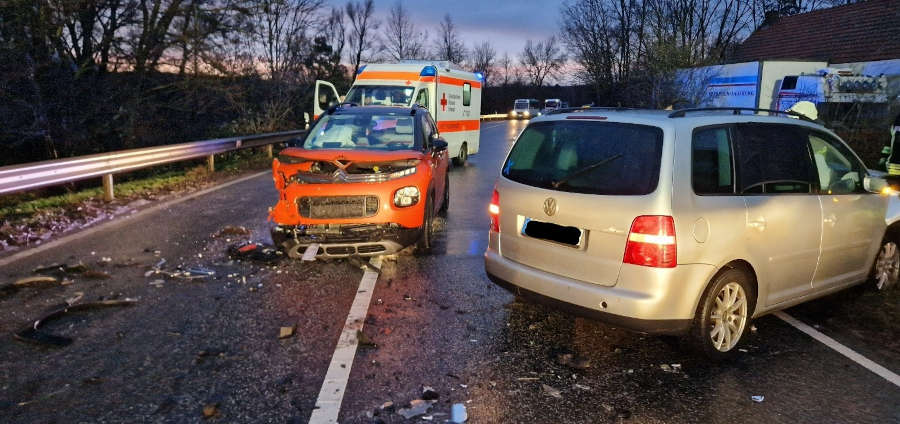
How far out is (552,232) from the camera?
437cm

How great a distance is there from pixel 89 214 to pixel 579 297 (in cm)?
783

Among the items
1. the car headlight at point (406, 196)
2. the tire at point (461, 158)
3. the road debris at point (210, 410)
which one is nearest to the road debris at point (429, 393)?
the road debris at point (210, 410)

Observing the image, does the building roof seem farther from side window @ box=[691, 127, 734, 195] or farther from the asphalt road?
side window @ box=[691, 127, 734, 195]

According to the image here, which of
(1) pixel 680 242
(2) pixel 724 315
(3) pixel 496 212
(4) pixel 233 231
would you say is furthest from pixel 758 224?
(4) pixel 233 231

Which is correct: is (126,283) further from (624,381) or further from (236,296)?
(624,381)

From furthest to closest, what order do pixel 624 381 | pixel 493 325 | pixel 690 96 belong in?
pixel 690 96 → pixel 493 325 → pixel 624 381

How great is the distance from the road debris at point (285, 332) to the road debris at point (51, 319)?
1387 mm

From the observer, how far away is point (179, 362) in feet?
13.1

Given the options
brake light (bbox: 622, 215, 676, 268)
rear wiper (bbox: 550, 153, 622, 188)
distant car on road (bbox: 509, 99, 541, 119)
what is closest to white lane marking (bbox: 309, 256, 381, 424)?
rear wiper (bbox: 550, 153, 622, 188)

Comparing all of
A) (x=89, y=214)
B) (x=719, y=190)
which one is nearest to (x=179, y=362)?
(x=719, y=190)

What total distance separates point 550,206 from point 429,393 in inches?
61.0

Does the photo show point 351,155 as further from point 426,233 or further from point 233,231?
point 233,231

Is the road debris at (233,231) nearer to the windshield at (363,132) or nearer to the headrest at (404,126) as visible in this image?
the windshield at (363,132)

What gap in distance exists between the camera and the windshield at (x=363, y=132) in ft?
24.5
